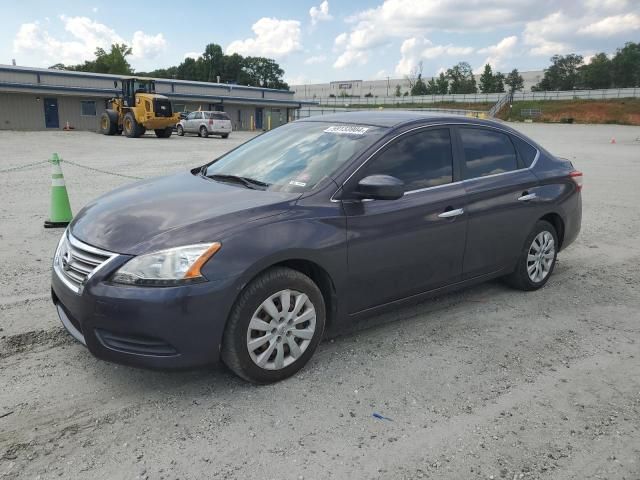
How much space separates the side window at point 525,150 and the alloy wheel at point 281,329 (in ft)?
9.26

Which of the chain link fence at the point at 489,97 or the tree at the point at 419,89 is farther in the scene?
the tree at the point at 419,89

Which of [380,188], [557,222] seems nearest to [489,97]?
[557,222]

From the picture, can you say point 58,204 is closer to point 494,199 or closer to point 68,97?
point 494,199

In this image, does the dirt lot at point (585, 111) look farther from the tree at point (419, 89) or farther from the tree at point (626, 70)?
the tree at point (419, 89)

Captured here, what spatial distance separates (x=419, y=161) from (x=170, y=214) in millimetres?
1962

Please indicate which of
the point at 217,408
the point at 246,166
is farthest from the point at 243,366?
the point at 246,166

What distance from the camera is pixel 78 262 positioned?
3207 mm

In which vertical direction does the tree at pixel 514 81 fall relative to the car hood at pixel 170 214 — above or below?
above

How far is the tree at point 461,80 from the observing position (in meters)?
104

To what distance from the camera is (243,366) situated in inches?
126

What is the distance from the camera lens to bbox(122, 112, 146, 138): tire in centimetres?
2834

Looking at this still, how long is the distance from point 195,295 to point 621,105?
80.9 m

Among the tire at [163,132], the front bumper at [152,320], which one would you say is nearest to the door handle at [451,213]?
the front bumper at [152,320]

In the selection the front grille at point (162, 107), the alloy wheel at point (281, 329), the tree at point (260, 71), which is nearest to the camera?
the alloy wheel at point (281, 329)
